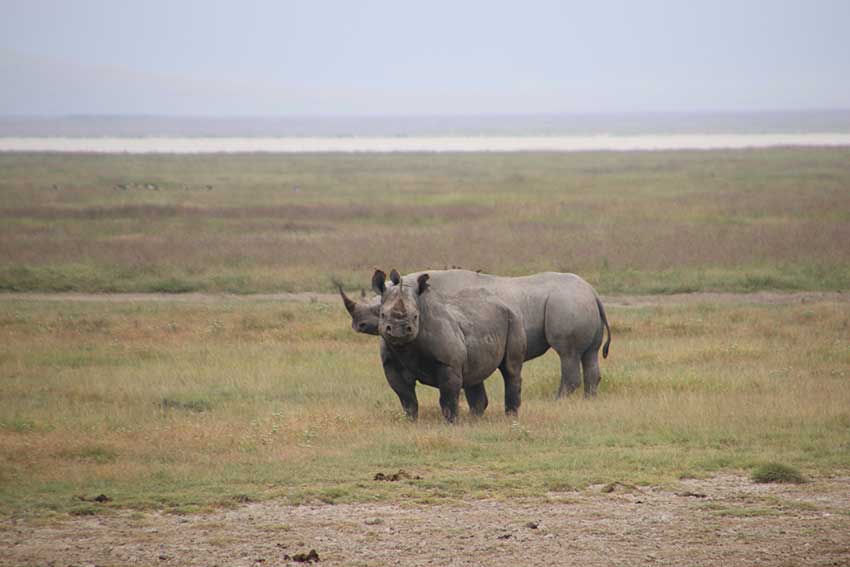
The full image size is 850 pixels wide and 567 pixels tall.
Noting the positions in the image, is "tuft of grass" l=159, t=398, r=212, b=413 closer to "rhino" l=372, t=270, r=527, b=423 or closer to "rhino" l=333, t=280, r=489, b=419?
"rhino" l=333, t=280, r=489, b=419

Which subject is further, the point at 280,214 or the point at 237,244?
the point at 280,214

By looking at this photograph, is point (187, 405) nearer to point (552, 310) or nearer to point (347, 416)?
point (347, 416)

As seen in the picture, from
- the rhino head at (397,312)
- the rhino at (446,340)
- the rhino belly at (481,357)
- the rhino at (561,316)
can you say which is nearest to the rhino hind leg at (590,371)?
the rhino at (561,316)

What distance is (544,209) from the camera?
40.6m

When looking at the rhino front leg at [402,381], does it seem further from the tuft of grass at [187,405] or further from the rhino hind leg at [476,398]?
the tuft of grass at [187,405]

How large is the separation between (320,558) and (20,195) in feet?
133

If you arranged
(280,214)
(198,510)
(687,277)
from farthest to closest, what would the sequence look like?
(280,214) → (687,277) → (198,510)

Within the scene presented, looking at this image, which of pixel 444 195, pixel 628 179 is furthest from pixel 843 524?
pixel 628 179

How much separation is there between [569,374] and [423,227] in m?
21.8

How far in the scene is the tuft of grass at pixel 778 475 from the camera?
420 inches

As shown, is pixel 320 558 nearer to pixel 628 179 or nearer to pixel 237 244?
pixel 237 244

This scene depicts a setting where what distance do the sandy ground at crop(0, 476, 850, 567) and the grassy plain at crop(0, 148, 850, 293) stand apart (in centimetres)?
1543

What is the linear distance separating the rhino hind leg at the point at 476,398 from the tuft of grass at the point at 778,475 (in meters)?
4.05

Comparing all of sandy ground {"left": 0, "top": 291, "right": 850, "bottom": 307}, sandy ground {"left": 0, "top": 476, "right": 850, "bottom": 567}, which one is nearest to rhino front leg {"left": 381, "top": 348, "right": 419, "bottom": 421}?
sandy ground {"left": 0, "top": 476, "right": 850, "bottom": 567}
